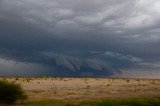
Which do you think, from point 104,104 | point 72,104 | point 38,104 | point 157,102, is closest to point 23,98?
point 38,104

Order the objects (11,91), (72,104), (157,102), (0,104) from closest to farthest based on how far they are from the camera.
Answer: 1. (0,104)
2. (11,91)
3. (72,104)
4. (157,102)

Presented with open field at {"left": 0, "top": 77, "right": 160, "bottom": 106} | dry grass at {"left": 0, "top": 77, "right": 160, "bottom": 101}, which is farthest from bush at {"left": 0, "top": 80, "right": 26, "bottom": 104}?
dry grass at {"left": 0, "top": 77, "right": 160, "bottom": 101}

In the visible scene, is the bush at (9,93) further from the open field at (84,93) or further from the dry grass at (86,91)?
the dry grass at (86,91)

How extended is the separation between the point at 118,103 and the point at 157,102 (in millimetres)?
5228

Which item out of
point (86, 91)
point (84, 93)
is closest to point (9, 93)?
point (84, 93)

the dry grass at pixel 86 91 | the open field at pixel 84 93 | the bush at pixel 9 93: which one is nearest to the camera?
the bush at pixel 9 93

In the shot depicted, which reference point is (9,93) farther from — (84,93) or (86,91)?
(86,91)

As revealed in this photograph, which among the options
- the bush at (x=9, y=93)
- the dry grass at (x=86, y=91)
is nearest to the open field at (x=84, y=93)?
the dry grass at (x=86, y=91)

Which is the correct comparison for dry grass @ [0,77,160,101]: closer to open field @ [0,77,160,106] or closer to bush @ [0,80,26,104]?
open field @ [0,77,160,106]

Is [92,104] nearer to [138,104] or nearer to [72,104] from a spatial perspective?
[72,104]

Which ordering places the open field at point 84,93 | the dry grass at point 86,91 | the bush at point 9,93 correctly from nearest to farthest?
the bush at point 9,93
the open field at point 84,93
the dry grass at point 86,91

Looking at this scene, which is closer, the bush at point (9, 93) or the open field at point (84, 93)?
the bush at point (9, 93)

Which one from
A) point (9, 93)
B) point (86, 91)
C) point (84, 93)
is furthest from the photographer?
point (86, 91)

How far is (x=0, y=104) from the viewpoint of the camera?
3312cm
